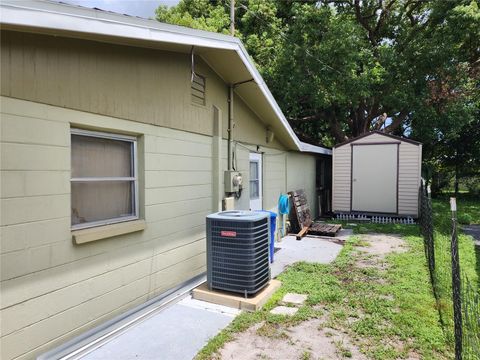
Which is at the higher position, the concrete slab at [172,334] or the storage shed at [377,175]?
the storage shed at [377,175]

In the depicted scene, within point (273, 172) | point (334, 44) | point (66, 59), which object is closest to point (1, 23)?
point (66, 59)

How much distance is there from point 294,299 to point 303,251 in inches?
107

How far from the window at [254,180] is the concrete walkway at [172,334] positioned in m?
3.24

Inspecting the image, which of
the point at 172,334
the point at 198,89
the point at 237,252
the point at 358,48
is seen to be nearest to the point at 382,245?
the point at 237,252

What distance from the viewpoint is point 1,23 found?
223 centimetres

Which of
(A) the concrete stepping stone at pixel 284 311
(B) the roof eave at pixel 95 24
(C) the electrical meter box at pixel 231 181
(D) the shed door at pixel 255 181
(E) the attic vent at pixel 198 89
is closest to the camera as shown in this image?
(B) the roof eave at pixel 95 24

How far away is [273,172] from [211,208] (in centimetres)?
300

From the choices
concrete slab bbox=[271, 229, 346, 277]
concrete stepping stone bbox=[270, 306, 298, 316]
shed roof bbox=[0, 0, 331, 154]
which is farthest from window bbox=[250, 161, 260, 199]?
concrete stepping stone bbox=[270, 306, 298, 316]

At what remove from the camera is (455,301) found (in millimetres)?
3068

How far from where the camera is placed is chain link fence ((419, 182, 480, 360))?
294 cm

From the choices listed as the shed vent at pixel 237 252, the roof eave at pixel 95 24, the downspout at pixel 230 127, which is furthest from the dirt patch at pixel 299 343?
the roof eave at pixel 95 24

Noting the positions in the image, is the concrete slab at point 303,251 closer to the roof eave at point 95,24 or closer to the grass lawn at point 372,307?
the grass lawn at point 372,307

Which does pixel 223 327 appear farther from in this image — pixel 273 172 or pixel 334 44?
pixel 334 44

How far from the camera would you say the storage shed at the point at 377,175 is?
10578 millimetres
